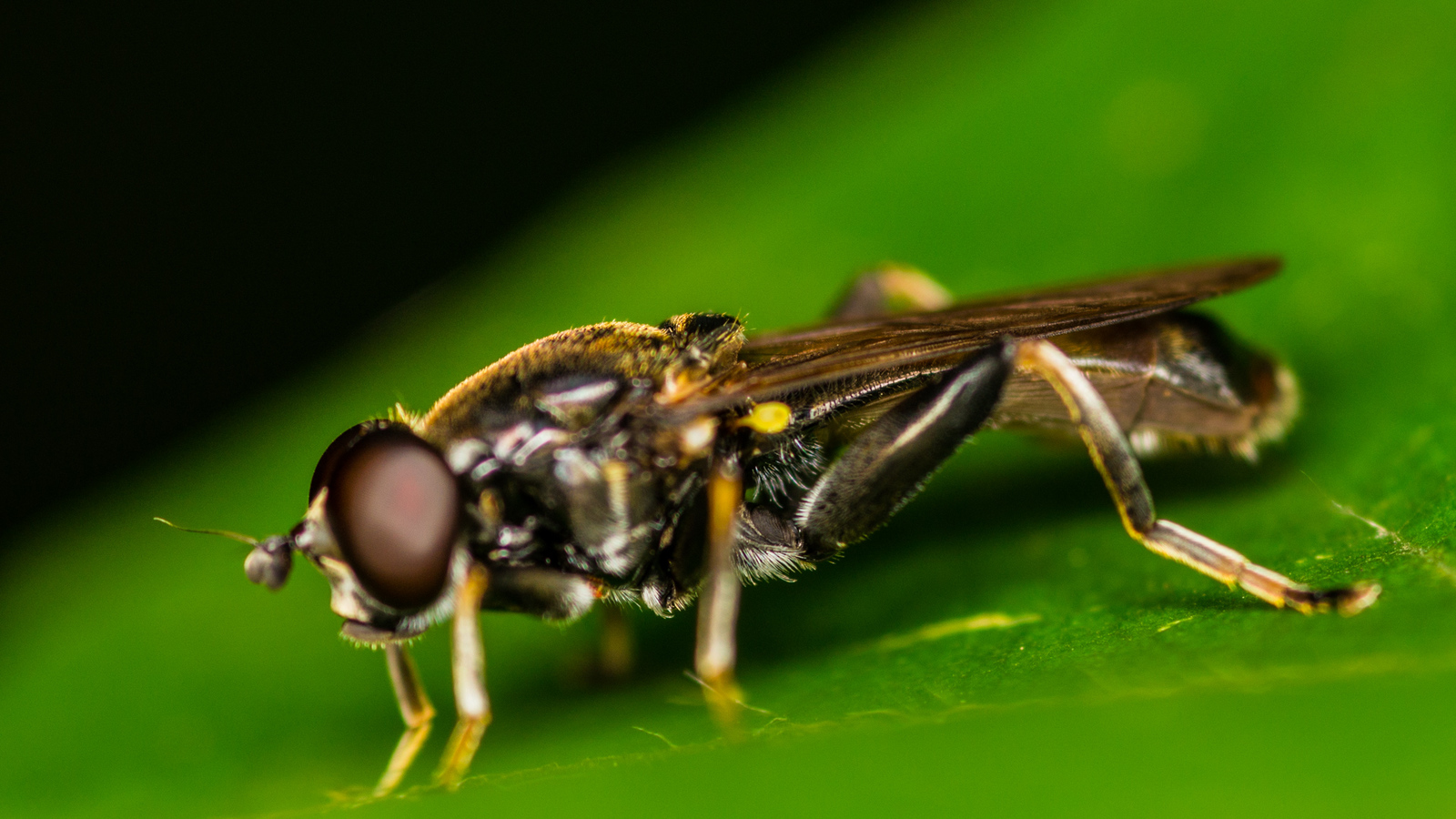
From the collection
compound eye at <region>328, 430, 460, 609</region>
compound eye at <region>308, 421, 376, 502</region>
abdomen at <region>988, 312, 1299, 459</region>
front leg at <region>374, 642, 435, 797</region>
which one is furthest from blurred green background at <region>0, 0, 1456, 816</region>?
compound eye at <region>308, 421, 376, 502</region>

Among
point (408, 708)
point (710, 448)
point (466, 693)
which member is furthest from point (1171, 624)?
point (408, 708)

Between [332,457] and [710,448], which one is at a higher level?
[332,457]

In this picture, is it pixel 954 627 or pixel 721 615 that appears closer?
pixel 721 615

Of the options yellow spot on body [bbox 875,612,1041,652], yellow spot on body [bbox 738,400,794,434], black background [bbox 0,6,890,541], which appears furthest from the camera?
black background [bbox 0,6,890,541]

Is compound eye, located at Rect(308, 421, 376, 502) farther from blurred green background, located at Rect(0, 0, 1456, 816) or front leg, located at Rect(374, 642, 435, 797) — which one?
blurred green background, located at Rect(0, 0, 1456, 816)

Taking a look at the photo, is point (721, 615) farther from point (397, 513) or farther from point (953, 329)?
point (953, 329)

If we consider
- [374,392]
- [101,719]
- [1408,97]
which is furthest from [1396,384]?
[101,719]

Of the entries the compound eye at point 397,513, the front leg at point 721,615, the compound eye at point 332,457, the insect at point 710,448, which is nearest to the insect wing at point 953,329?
the insect at point 710,448

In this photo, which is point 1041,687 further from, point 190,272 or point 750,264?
point 190,272
